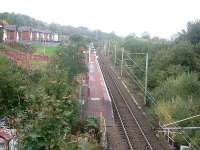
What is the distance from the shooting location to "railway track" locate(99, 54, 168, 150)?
999 inches

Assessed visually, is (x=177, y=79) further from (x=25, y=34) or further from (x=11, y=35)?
(x=25, y=34)

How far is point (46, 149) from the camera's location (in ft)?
32.0

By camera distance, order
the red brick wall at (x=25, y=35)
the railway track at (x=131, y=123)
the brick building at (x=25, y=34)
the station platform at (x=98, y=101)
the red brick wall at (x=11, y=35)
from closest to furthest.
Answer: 1. the railway track at (x=131, y=123)
2. the station platform at (x=98, y=101)
3. the red brick wall at (x=11, y=35)
4. the brick building at (x=25, y=34)
5. the red brick wall at (x=25, y=35)

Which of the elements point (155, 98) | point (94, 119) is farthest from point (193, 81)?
point (94, 119)

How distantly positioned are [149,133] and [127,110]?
704 centimetres

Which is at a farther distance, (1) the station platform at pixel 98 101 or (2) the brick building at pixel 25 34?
(2) the brick building at pixel 25 34

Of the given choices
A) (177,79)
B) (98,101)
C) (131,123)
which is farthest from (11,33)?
(131,123)

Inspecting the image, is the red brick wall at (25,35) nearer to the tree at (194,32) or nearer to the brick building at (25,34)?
the brick building at (25,34)

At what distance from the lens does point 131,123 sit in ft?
101

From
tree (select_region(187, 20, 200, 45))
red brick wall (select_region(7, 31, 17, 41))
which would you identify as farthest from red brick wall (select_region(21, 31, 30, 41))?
tree (select_region(187, 20, 200, 45))

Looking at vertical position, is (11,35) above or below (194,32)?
below

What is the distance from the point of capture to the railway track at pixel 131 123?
2538cm

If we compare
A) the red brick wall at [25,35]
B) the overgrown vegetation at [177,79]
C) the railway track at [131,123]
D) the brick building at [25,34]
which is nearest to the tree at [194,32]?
the overgrown vegetation at [177,79]

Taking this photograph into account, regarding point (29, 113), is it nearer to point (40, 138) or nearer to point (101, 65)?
point (40, 138)
